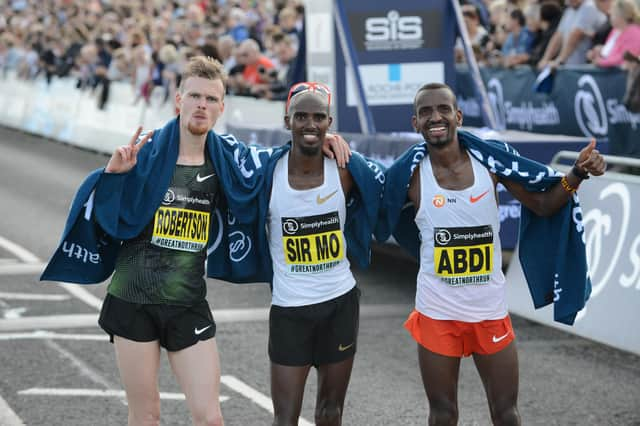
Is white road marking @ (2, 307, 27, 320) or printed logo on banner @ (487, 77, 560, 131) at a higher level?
printed logo on banner @ (487, 77, 560, 131)

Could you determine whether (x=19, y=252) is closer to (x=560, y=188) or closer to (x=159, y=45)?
(x=560, y=188)

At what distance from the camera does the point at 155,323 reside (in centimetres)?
592

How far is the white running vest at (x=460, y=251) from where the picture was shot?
6211 mm

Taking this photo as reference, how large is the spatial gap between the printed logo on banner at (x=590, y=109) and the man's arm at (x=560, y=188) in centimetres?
815

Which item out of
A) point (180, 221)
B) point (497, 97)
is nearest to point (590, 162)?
point (180, 221)

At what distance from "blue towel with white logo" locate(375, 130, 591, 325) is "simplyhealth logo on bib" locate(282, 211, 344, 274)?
398 millimetres

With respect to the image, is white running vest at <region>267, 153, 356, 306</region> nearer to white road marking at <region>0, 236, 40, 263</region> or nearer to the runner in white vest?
the runner in white vest

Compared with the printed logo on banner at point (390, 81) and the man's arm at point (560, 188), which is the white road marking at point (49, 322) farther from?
the printed logo on banner at point (390, 81)

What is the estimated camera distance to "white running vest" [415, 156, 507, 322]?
6211 millimetres

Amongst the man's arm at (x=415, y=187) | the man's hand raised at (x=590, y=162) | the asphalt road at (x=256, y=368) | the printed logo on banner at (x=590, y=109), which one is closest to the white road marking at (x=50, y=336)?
the asphalt road at (x=256, y=368)

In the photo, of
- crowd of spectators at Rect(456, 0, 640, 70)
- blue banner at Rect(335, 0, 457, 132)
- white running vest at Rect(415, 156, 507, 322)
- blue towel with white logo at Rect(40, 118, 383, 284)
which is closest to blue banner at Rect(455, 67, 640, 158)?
crowd of spectators at Rect(456, 0, 640, 70)

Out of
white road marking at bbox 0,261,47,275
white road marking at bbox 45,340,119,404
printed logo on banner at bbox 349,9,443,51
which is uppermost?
printed logo on banner at bbox 349,9,443,51

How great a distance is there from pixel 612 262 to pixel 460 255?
3887mm

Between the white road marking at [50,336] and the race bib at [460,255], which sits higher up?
the race bib at [460,255]
